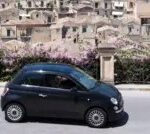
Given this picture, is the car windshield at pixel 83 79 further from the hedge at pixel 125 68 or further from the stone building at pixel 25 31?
the stone building at pixel 25 31

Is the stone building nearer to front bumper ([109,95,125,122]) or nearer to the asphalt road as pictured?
the asphalt road

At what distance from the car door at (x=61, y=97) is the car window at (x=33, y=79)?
0.50ft

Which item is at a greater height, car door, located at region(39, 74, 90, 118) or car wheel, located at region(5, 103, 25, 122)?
car door, located at region(39, 74, 90, 118)

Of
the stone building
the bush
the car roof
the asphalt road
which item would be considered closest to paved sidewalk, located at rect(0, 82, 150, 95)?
the bush

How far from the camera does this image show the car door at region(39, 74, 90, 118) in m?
12.3

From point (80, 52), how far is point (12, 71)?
2.60 meters

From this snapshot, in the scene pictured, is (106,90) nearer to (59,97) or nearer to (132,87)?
(59,97)

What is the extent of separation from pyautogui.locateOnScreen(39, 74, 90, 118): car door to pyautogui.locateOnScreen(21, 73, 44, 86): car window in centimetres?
15

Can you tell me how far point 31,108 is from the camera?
496 inches

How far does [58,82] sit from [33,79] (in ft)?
2.12

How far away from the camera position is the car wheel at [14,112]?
12633 mm

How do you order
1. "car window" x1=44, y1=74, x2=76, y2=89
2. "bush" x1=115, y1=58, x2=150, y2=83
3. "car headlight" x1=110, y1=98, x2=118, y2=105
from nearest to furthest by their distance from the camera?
"car headlight" x1=110, y1=98, x2=118, y2=105 → "car window" x1=44, y1=74, x2=76, y2=89 → "bush" x1=115, y1=58, x2=150, y2=83

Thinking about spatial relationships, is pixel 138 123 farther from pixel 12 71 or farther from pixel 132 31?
pixel 132 31

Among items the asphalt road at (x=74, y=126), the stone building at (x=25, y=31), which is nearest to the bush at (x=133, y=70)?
the asphalt road at (x=74, y=126)
